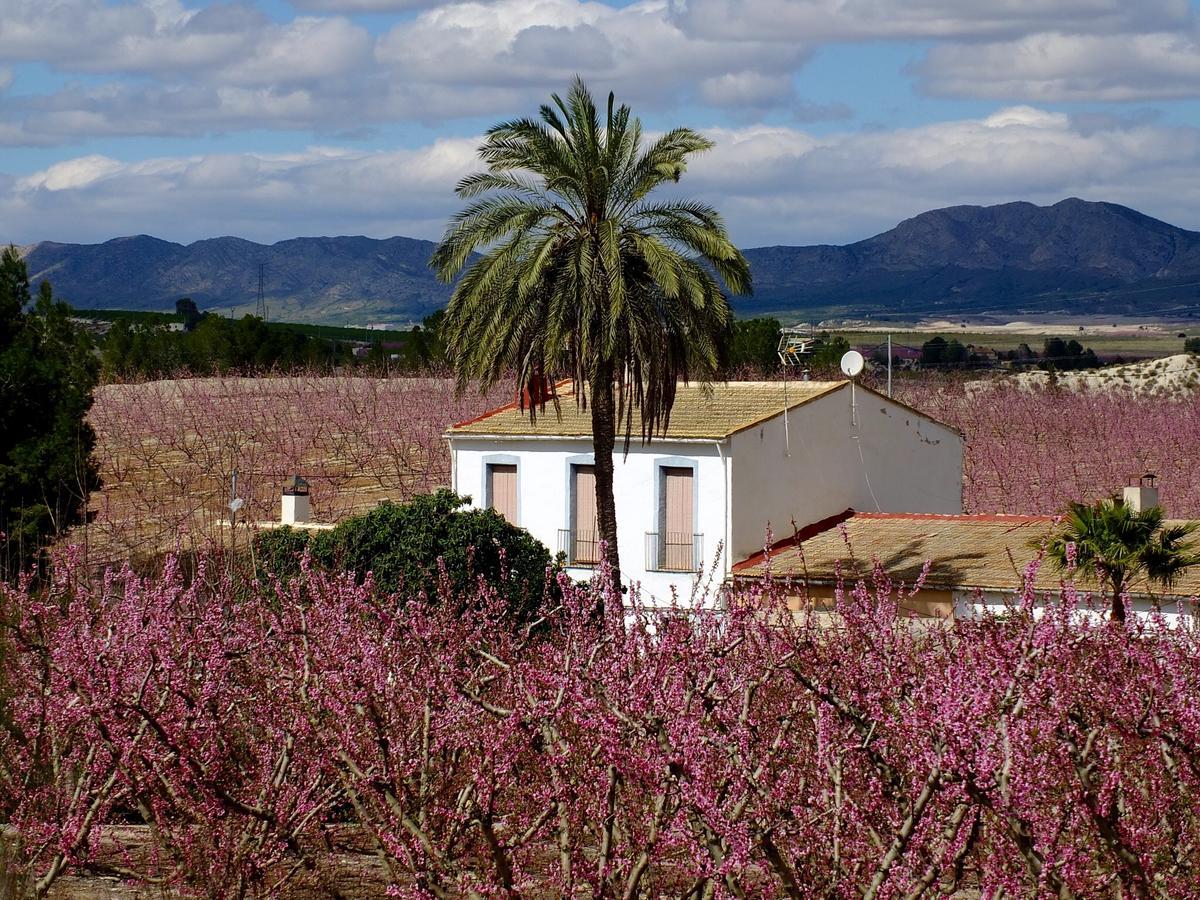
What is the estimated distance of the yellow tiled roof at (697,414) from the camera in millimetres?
31109

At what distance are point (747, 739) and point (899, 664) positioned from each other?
2.70 feet

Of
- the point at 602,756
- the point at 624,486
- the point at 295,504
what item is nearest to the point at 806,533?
the point at 624,486

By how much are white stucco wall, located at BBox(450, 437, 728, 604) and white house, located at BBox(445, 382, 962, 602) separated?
0.06 feet

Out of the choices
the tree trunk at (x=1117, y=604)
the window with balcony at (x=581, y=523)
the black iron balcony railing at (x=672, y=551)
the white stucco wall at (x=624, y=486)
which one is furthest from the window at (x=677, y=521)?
the tree trunk at (x=1117, y=604)

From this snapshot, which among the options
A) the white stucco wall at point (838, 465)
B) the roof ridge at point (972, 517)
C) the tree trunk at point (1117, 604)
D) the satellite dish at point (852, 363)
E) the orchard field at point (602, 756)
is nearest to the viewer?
the orchard field at point (602, 756)

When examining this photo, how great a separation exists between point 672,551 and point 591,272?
6.98m

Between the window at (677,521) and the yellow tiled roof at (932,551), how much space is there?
1148 millimetres

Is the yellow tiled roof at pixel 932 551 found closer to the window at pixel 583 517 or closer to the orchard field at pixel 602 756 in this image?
the window at pixel 583 517

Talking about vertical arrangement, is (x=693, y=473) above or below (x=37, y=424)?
below

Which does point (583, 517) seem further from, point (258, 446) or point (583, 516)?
point (258, 446)

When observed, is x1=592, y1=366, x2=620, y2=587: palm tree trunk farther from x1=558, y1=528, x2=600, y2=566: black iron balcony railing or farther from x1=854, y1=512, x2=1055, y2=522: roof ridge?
x1=854, y1=512, x2=1055, y2=522: roof ridge

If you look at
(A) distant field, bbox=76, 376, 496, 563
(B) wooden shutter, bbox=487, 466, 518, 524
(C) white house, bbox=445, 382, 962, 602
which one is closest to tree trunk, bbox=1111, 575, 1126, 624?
(C) white house, bbox=445, 382, 962, 602

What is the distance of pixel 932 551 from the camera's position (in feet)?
93.6

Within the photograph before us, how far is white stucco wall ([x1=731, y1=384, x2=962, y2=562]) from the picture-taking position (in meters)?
31.0
